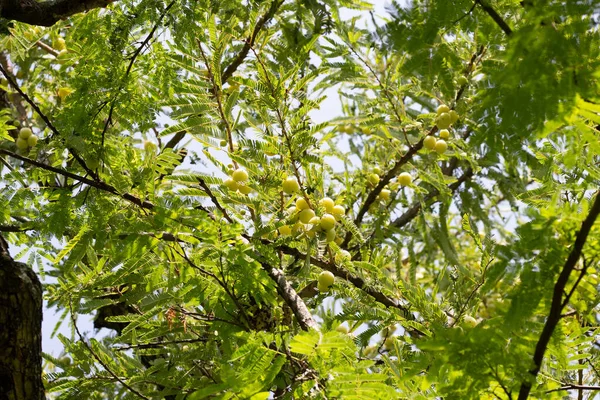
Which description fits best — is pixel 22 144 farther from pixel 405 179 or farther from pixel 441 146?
pixel 441 146

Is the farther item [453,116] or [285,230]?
[453,116]

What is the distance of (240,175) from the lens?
91.7 inches

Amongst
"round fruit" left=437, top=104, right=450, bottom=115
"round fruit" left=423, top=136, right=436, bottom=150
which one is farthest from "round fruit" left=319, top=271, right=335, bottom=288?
"round fruit" left=437, top=104, right=450, bottom=115

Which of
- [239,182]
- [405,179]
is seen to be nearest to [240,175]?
[239,182]

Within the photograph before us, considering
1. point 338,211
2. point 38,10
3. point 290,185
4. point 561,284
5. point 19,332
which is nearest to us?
point 561,284

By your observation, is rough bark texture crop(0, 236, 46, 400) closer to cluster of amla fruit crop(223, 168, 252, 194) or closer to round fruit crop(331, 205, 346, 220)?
cluster of amla fruit crop(223, 168, 252, 194)

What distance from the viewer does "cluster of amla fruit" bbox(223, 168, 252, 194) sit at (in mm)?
2330

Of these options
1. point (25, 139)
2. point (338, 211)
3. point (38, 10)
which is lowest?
point (338, 211)

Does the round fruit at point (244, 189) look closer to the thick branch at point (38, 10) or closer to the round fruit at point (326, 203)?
the round fruit at point (326, 203)

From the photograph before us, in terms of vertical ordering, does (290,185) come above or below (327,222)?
above

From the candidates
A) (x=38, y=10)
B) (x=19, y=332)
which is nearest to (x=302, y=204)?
(x=19, y=332)

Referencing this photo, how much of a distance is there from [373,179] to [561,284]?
190cm

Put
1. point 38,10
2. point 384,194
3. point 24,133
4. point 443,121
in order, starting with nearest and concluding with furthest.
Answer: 1. point 38,10
2. point 443,121
3. point 384,194
4. point 24,133

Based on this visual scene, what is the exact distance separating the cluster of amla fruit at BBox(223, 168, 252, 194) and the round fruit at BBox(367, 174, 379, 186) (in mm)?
938
